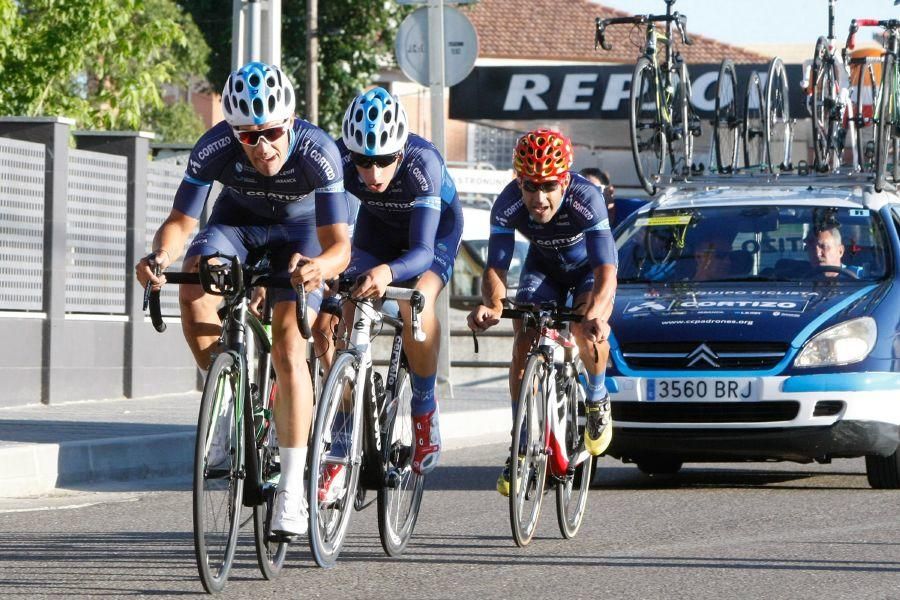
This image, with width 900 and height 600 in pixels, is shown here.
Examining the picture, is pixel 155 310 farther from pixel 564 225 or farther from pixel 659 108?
pixel 659 108

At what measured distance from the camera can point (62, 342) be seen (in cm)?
1510

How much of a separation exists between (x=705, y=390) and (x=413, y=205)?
292 centimetres

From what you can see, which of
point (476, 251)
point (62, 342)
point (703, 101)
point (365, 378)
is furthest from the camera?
point (703, 101)

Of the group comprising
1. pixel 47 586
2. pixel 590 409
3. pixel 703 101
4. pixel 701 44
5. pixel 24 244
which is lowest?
pixel 47 586

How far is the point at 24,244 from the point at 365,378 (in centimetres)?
782

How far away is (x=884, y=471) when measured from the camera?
10953 millimetres

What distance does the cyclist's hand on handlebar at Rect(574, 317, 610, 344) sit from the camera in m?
8.48

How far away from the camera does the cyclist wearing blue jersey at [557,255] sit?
28.5ft

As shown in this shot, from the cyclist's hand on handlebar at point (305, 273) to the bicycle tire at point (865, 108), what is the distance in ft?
26.6

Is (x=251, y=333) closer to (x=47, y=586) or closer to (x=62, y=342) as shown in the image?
(x=47, y=586)

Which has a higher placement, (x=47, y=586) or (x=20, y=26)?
(x=20, y=26)

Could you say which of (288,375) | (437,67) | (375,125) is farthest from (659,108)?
(288,375)

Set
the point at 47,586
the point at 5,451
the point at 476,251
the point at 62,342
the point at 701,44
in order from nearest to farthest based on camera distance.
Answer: the point at 47,586 < the point at 5,451 < the point at 62,342 < the point at 476,251 < the point at 701,44

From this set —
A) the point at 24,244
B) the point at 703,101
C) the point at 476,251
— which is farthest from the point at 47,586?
the point at 703,101
